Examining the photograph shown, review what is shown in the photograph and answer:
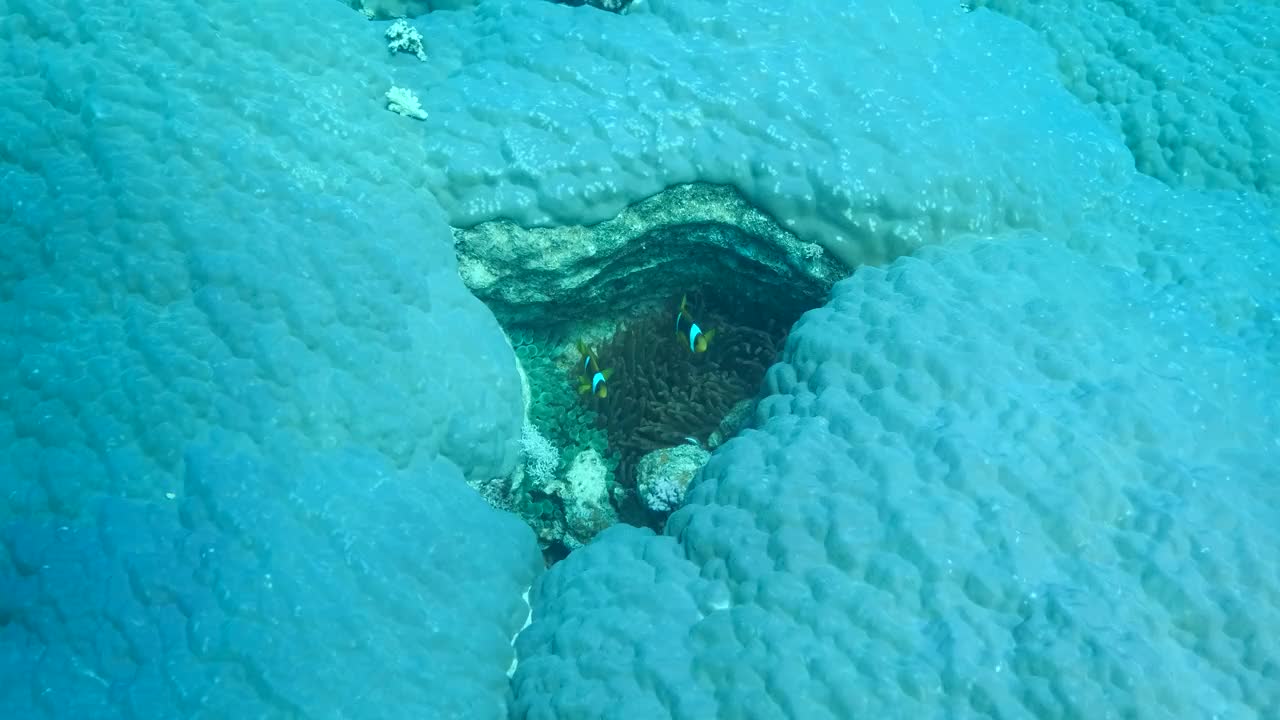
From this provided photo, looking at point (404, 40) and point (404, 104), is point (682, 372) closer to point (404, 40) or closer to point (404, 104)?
point (404, 104)

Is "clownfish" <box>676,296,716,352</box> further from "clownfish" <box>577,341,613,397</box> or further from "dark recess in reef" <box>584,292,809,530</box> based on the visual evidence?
"clownfish" <box>577,341,613,397</box>

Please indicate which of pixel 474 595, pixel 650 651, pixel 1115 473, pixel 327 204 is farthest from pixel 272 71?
pixel 1115 473

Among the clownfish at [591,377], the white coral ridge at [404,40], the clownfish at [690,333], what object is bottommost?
the clownfish at [591,377]

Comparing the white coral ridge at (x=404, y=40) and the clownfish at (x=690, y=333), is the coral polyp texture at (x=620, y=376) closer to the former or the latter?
the white coral ridge at (x=404, y=40)

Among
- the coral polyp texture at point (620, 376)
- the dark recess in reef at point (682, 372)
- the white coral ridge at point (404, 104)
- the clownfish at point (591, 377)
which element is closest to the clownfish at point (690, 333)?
the dark recess in reef at point (682, 372)

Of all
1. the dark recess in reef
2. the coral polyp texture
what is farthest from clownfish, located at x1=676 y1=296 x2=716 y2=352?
the coral polyp texture

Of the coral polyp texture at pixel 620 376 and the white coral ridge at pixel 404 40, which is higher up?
the white coral ridge at pixel 404 40

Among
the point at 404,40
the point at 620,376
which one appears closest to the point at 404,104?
the point at 404,40
